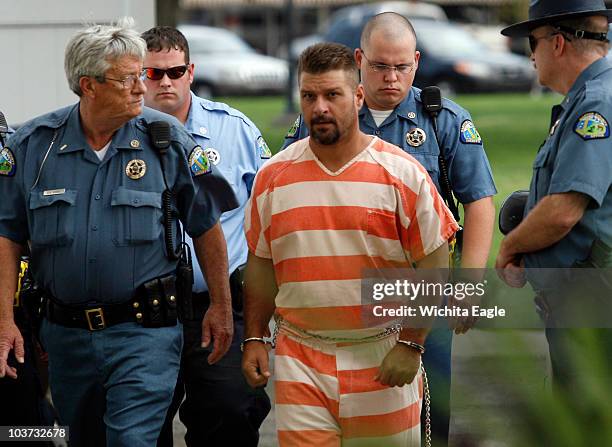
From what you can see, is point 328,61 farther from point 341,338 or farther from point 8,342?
point 8,342

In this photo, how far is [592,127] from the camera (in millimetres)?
4020

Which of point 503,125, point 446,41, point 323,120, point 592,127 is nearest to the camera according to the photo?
point 323,120

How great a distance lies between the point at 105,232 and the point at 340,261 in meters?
0.88


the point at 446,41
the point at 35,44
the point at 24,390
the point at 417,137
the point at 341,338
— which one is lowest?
the point at 24,390

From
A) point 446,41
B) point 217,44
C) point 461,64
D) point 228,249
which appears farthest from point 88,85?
point 217,44

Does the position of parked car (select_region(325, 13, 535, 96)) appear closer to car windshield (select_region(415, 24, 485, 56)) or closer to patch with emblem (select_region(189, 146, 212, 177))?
car windshield (select_region(415, 24, 485, 56))

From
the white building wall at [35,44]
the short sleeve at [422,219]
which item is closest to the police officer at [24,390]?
the short sleeve at [422,219]

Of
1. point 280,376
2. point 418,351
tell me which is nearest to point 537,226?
point 418,351

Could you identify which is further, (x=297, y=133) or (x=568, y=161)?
(x=297, y=133)

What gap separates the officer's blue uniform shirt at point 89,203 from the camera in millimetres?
4098

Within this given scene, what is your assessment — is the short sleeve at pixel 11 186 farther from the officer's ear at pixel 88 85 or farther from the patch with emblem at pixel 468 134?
the patch with emblem at pixel 468 134

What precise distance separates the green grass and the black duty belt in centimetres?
665

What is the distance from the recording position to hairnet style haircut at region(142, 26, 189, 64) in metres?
4.95

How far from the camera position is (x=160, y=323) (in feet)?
13.9
